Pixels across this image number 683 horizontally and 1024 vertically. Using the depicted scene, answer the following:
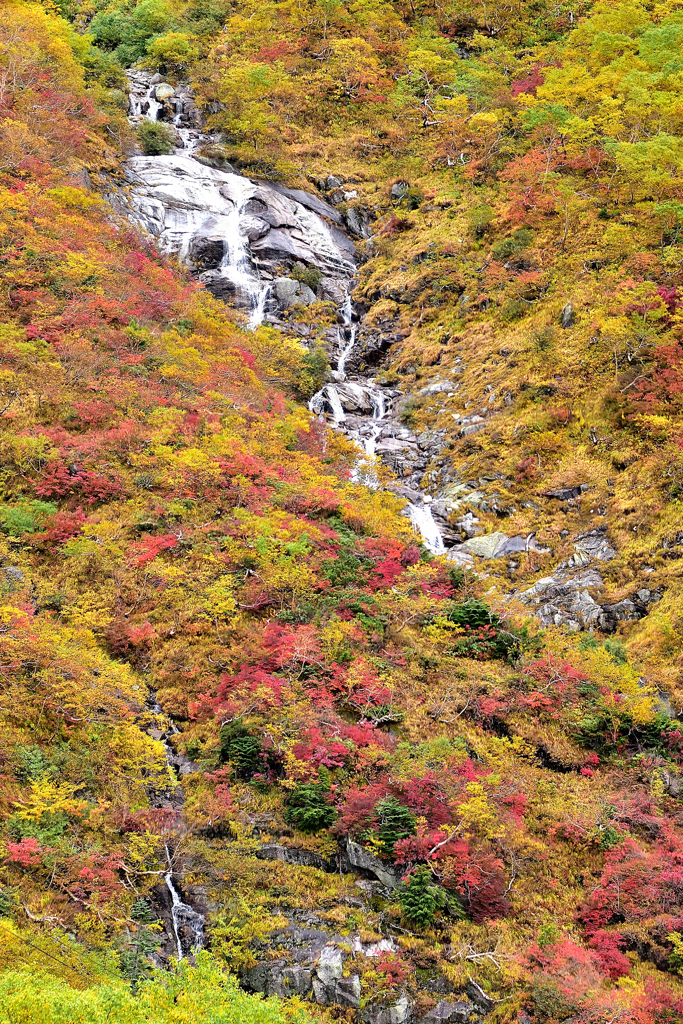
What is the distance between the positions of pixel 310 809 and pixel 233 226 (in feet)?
90.7

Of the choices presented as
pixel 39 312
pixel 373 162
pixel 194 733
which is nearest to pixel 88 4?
pixel 373 162

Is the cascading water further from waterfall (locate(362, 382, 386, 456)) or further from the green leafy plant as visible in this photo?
waterfall (locate(362, 382, 386, 456))

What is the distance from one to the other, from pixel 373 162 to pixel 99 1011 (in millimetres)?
42093

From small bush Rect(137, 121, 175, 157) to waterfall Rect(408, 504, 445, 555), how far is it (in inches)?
937

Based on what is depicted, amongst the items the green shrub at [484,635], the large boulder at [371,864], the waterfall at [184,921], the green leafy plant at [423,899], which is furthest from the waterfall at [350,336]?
the waterfall at [184,921]

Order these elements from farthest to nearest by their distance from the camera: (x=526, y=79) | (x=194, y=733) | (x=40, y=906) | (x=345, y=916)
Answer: (x=526, y=79), (x=194, y=733), (x=345, y=916), (x=40, y=906)

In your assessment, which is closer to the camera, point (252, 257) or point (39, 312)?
point (39, 312)

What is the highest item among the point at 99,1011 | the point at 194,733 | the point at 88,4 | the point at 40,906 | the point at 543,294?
the point at 88,4

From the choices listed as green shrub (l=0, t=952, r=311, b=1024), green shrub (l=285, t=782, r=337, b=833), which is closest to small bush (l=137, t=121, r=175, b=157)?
green shrub (l=285, t=782, r=337, b=833)

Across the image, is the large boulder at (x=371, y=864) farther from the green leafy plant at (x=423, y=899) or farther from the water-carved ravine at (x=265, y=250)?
the water-carved ravine at (x=265, y=250)

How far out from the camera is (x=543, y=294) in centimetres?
2644

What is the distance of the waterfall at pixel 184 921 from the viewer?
10.1 meters

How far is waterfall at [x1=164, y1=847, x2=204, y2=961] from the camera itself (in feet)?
33.2

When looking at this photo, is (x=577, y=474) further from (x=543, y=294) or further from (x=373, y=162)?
(x=373, y=162)
